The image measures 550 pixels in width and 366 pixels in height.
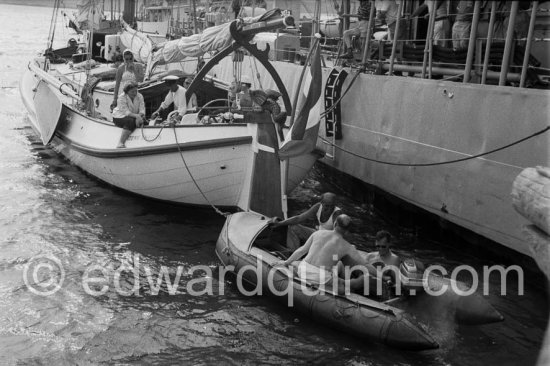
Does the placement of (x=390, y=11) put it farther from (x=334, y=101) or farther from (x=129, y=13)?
(x=129, y=13)

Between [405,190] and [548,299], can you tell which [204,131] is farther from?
[548,299]

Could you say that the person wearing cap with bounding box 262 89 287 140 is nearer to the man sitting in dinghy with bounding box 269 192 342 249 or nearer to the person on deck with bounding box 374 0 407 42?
the man sitting in dinghy with bounding box 269 192 342 249

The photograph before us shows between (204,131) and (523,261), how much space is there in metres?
6.24

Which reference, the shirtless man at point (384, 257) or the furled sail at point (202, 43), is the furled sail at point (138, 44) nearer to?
the furled sail at point (202, 43)

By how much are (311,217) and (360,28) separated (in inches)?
270

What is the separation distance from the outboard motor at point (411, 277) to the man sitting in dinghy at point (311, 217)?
129cm

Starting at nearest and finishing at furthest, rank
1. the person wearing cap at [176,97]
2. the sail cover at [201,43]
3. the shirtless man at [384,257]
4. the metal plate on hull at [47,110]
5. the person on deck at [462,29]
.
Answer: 1. the shirtless man at [384,257]
2. the person on deck at [462,29]
3. the sail cover at [201,43]
4. the person wearing cap at [176,97]
5. the metal plate on hull at [47,110]

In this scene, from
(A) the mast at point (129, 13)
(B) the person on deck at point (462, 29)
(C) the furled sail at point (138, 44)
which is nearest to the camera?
(B) the person on deck at point (462, 29)

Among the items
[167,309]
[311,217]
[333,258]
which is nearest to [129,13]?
[311,217]

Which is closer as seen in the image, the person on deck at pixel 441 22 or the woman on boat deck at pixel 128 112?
the person on deck at pixel 441 22

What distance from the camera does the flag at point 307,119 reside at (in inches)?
416

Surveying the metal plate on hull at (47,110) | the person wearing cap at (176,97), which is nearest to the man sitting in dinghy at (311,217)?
the person wearing cap at (176,97)

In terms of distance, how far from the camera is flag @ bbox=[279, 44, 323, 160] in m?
10.6

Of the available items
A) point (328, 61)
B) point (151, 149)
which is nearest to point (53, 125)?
point (151, 149)
